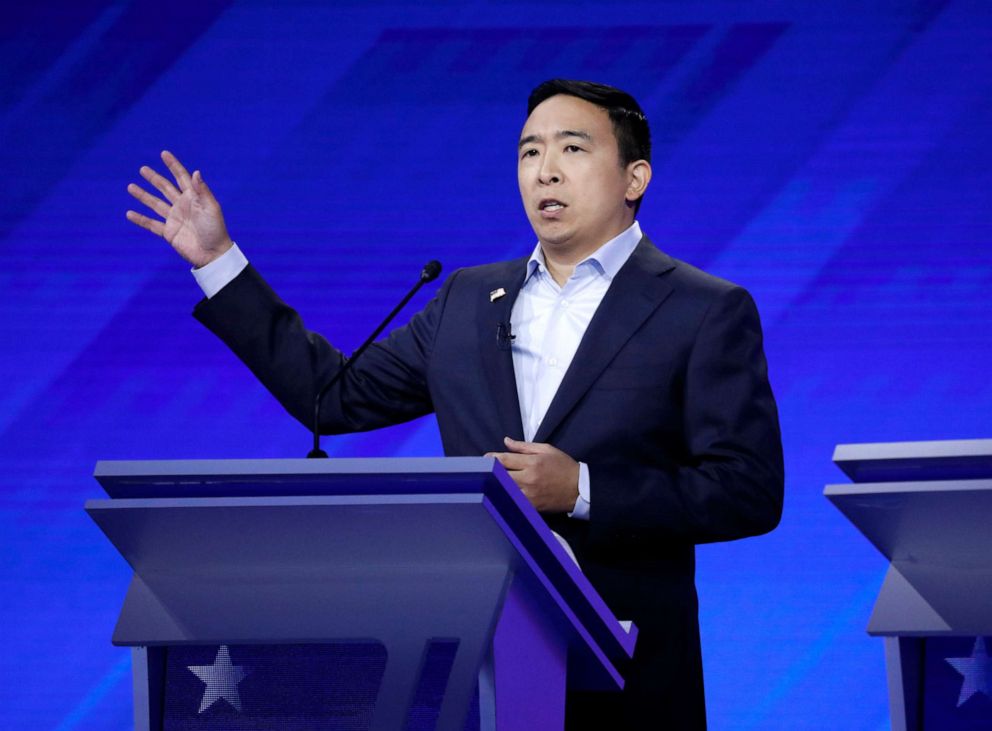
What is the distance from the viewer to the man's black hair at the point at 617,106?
98.9 inches

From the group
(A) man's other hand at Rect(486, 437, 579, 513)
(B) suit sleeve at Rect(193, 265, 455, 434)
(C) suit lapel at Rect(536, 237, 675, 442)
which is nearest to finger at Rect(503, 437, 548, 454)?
(A) man's other hand at Rect(486, 437, 579, 513)

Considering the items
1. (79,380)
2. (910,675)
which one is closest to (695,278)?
(910,675)

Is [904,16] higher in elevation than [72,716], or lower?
higher

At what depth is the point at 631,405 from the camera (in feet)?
7.40

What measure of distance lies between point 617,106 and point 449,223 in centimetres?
124

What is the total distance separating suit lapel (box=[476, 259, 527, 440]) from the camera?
2295mm

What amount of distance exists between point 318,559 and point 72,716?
2399 mm

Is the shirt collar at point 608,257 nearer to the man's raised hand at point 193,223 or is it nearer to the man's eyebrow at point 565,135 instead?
the man's eyebrow at point 565,135

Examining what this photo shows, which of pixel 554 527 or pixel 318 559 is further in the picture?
pixel 554 527

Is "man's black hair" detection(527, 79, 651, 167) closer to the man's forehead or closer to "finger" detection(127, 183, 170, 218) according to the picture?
the man's forehead

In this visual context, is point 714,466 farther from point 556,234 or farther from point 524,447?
point 556,234

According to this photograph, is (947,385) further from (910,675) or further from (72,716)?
(72,716)

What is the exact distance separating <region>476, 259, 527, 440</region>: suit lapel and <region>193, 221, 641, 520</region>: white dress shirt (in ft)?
0.06

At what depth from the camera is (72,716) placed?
12.3ft
